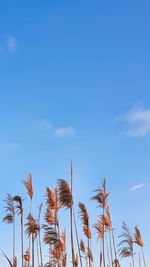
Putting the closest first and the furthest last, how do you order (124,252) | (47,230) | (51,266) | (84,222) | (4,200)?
(47,230), (51,266), (84,222), (124,252), (4,200)

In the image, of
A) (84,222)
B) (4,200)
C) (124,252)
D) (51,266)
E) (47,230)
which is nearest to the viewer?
(47,230)

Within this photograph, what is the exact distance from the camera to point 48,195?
19.2m

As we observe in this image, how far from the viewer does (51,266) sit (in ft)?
55.4

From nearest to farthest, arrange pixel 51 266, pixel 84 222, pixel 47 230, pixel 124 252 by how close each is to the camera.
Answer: pixel 47 230, pixel 51 266, pixel 84 222, pixel 124 252

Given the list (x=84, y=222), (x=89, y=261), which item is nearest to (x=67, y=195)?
(x=84, y=222)

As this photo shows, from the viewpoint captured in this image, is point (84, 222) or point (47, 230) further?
point (84, 222)

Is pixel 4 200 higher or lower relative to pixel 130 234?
higher

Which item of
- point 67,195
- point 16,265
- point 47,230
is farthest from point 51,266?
point 16,265

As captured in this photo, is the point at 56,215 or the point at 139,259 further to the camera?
the point at 139,259

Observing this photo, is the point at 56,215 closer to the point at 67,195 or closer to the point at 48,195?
the point at 48,195

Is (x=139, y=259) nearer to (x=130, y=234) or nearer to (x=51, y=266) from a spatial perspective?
(x=130, y=234)

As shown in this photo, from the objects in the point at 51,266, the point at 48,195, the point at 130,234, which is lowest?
the point at 51,266

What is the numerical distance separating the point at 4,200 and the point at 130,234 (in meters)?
6.64

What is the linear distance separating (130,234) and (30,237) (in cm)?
495
